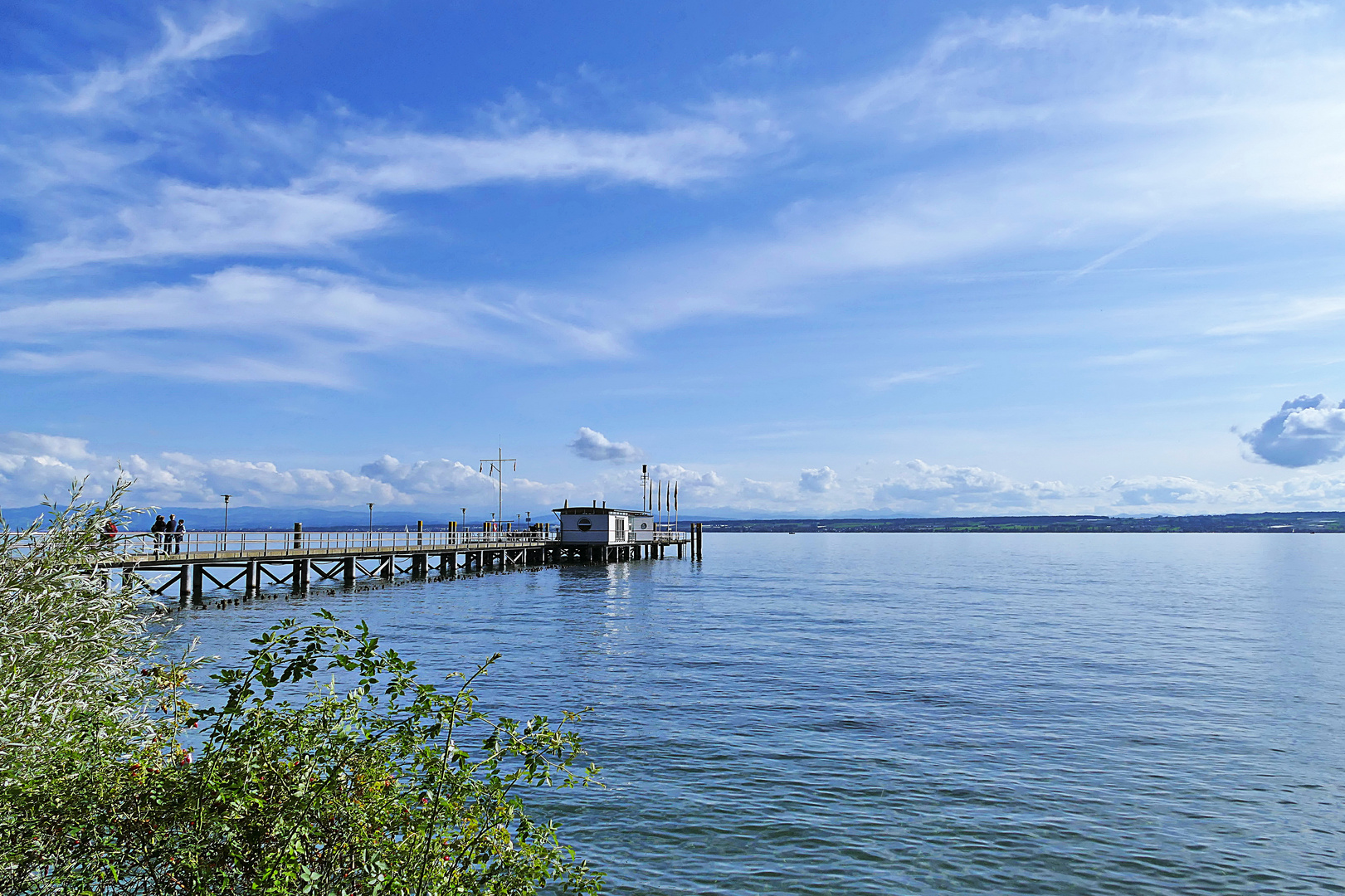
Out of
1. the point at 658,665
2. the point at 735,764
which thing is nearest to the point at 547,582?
the point at 658,665

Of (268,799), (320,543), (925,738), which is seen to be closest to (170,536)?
(320,543)

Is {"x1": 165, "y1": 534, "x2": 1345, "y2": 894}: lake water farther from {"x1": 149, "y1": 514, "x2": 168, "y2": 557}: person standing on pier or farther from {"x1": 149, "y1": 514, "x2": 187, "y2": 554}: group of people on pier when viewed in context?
{"x1": 149, "y1": 514, "x2": 187, "y2": 554}: group of people on pier

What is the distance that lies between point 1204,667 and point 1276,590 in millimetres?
41523

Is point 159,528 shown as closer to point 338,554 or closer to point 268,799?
point 338,554

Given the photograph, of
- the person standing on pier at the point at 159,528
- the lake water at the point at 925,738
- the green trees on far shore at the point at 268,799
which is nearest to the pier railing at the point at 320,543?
the person standing on pier at the point at 159,528

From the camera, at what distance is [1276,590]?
5909cm

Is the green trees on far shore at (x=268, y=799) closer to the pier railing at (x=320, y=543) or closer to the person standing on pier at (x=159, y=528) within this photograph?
the pier railing at (x=320, y=543)

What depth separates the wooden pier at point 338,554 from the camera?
39688 mm

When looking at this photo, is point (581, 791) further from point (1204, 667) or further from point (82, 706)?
point (1204, 667)

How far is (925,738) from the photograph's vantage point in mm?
16844

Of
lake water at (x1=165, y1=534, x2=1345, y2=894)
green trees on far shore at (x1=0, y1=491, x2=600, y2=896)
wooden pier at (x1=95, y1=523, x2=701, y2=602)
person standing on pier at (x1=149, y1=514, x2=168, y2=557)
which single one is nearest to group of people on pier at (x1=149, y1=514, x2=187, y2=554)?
person standing on pier at (x1=149, y1=514, x2=168, y2=557)

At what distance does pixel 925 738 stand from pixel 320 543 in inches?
1652

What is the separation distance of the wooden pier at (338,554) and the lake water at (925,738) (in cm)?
365

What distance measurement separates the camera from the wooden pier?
39.7 metres
